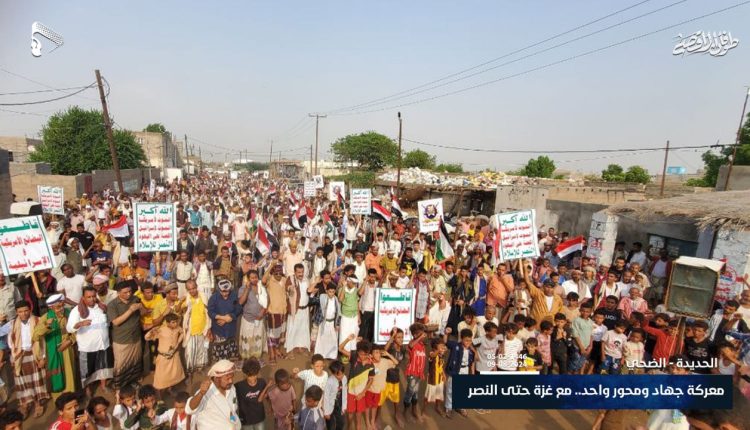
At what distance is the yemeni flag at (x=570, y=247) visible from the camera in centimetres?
984

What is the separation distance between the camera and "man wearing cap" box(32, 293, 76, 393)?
5.11 meters

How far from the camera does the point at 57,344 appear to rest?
5234mm

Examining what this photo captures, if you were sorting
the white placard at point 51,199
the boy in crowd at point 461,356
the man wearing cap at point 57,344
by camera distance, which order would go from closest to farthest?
1. the man wearing cap at point 57,344
2. the boy in crowd at point 461,356
3. the white placard at point 51,199

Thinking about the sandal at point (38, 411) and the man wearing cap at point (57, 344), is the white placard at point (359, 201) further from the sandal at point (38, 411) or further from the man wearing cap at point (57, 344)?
the sandal at point (38, 411)

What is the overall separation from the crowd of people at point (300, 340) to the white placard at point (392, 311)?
0.23 metres

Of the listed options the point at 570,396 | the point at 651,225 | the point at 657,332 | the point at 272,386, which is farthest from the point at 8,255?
the point at 651,225

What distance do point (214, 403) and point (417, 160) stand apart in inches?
2295

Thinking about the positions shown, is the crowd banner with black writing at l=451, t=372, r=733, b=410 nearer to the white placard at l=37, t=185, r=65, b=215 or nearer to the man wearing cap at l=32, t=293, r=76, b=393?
the man wearing cap at l=32, t=293, r=76, b=393

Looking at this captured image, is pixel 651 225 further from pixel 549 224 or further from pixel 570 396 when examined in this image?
pixel 570 396

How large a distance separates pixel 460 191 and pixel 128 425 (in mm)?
21560

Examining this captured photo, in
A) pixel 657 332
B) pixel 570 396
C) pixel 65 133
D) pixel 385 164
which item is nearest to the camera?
pixel 570 396

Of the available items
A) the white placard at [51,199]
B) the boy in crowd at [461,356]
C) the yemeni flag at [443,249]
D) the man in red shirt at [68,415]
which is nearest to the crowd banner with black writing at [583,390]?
the boy in crowd at [461,356]

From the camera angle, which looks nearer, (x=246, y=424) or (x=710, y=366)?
(x=246, y=424)

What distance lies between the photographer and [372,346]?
16.7 ft
